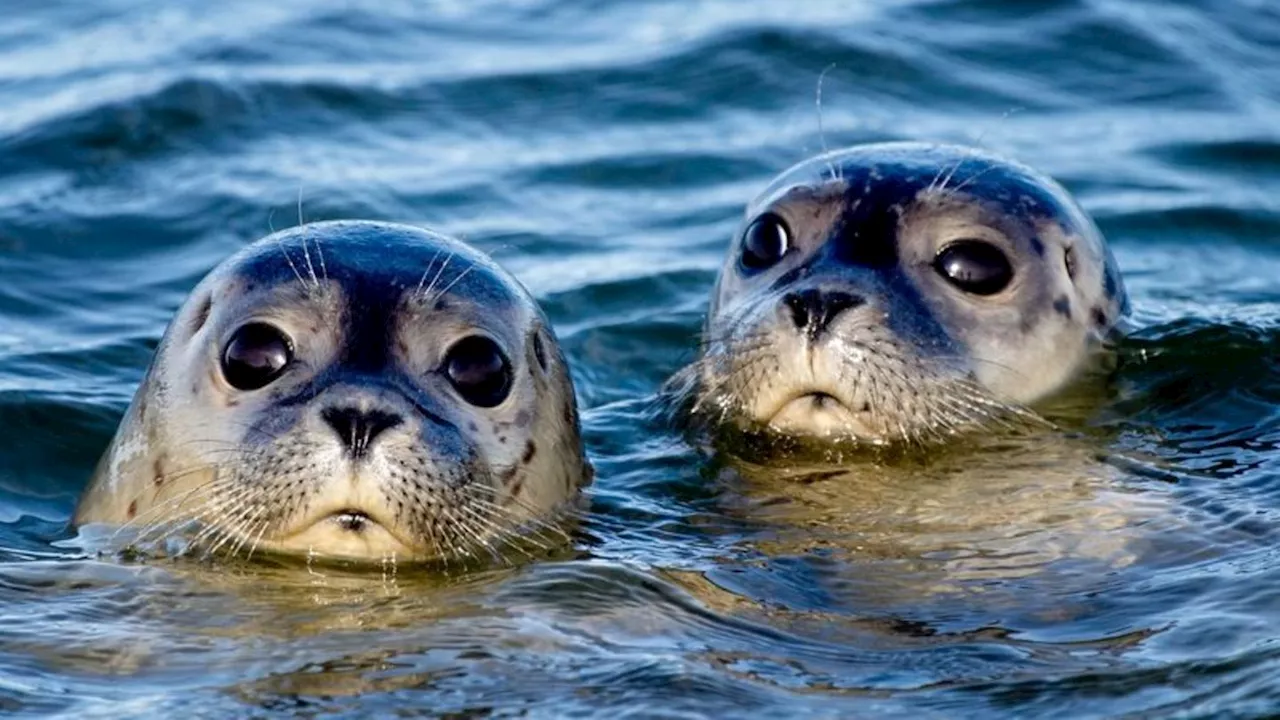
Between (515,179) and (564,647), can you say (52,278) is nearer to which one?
(515,179)

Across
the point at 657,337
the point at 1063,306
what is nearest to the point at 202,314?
the point at 1063,306

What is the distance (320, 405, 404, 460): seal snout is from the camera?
571 cm

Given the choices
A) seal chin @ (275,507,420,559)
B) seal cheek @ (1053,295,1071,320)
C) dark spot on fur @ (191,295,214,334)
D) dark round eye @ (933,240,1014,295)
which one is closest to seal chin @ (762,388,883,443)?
dark round eye @ (933,240,1014,295)

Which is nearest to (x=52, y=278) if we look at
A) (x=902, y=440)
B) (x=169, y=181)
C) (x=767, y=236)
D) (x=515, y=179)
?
(x=169, y=181)

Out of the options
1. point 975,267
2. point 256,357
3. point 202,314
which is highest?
point 975,267

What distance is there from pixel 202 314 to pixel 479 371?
0.71 metres

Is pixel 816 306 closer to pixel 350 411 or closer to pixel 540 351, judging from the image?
pixel 540 351

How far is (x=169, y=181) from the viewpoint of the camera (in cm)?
1102

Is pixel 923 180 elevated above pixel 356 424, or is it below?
above

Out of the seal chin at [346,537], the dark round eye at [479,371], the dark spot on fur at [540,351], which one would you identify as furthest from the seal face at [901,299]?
the seal chin at [346,537]

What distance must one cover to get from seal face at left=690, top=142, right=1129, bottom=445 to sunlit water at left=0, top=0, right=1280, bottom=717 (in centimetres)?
18

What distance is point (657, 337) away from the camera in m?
9.53

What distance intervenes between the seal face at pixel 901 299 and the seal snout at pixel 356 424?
1591 millimetres

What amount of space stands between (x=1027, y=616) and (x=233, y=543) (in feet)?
6.03
